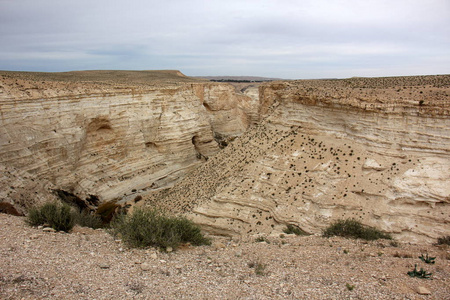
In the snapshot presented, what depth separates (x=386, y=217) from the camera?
38.6 feet

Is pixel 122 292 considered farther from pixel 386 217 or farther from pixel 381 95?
pixel 381 95

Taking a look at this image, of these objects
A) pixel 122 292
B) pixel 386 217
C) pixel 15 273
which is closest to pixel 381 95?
pixel 386 217

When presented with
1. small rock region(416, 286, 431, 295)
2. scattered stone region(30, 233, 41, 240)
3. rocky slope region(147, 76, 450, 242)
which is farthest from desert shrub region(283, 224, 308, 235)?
scattered stone region(30, 233, 41, 240)

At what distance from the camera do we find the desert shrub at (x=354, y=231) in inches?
405

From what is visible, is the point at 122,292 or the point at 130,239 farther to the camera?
the point at 130,239

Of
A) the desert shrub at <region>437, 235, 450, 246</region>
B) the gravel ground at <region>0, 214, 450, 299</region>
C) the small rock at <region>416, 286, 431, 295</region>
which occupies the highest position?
the small rock at <region>416, 286, 431, 295</region>

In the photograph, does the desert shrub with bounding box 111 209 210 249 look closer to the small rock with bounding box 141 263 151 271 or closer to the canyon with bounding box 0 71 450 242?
the small rock with bounding box 141 263 151 271

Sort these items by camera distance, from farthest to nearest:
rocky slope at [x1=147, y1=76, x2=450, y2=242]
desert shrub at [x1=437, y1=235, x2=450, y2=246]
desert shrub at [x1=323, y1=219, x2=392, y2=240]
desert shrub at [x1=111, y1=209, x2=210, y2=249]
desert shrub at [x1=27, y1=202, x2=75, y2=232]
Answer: rocky slope at [x1=147, y1=76, x2=450, y2=242]
desert shrub at [x1=323, y1=219, x2=392, y2=240]
desert shrub at [x1=437, y1=235, x2=450, y2=246]
desert shrub at [x1=27, y1=202, x2=75, y2=232]
desert shrub at [x1=111, y1=209, x2=210, y2=249]

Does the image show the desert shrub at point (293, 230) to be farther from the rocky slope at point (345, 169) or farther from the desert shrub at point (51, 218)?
the desert shrub at point (51, 218)

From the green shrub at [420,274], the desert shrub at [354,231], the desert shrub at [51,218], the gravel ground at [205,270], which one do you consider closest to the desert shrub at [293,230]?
the desert shrub at [354,231]

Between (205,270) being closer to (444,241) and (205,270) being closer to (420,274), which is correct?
(420,274)

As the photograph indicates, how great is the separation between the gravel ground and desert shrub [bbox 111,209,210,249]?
320mm

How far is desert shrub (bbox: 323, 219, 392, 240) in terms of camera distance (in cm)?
1029

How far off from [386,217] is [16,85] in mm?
19633
